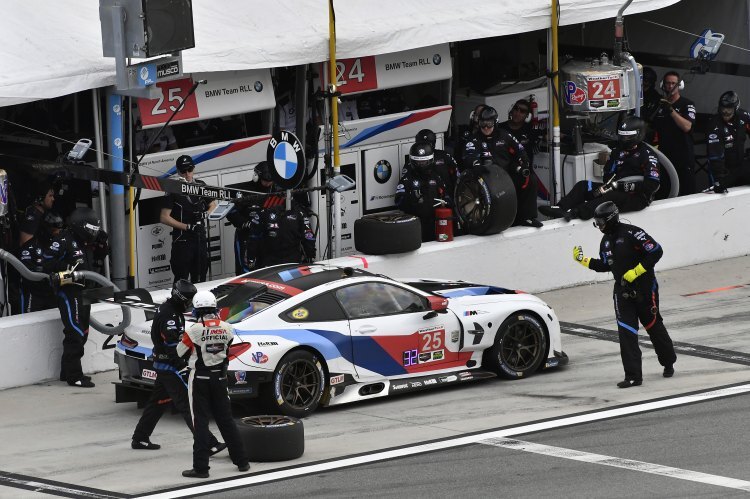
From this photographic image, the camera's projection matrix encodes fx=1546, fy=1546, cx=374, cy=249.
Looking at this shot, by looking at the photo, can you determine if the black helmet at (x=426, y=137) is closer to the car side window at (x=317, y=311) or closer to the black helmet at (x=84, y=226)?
the black helmet at (x=84, y=226)

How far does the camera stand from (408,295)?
49.5 feet

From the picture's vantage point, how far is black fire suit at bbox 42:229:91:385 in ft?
51.4

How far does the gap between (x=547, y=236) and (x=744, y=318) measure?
9.55 feet

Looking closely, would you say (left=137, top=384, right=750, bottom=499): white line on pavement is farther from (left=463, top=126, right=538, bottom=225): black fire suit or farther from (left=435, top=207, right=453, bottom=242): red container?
(left=463, top=126, right=538, bottom=225): black fire suit

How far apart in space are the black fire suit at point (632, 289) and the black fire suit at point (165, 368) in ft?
14.9

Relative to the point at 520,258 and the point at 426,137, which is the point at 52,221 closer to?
the point at 426,137

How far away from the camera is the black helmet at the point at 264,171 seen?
18.0m

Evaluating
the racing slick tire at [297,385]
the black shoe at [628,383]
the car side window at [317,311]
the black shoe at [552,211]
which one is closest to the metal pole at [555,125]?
the black shoe at [552,211]

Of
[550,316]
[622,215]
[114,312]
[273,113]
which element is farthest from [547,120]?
[114,312]

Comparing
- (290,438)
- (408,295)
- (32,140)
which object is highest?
(32,140)

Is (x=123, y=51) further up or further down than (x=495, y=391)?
further up

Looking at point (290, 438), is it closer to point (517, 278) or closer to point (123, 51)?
point (123, 51)

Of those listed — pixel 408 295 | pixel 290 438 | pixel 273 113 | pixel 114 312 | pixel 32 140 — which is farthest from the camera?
pixel 273 113

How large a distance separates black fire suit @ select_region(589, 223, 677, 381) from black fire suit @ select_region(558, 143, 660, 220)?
4.66 meters
